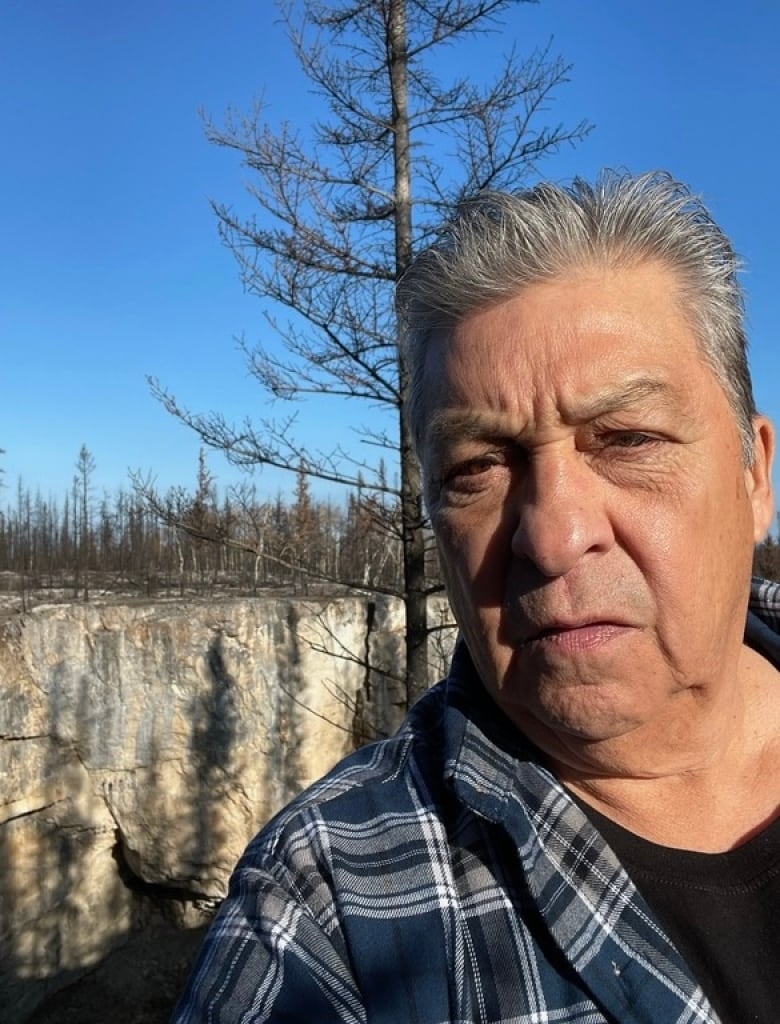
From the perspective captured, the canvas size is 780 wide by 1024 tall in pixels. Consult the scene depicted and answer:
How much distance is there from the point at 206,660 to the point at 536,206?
6.26 metres

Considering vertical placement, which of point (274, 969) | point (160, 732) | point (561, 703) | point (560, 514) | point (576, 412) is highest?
point (576, 412)

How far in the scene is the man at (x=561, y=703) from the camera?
0.86m

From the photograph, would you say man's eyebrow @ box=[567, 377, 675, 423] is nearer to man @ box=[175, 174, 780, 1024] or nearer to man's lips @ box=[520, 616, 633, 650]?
man @ box=[175, 174, 780, 1024]

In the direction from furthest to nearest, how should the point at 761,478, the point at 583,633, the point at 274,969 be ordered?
the point at 761,478 → the point at 583,633 → the point at 274,969

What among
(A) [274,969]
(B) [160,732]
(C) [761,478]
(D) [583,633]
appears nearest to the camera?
(A) [274,969]

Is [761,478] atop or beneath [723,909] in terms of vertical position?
atop

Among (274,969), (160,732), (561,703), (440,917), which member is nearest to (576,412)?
(561,703)

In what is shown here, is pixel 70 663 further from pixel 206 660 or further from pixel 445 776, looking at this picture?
pixel 445 776

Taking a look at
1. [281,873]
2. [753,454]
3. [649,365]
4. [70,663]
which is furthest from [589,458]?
[70,663]

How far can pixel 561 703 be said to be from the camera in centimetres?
97

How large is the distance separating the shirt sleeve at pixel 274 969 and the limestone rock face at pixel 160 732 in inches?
226

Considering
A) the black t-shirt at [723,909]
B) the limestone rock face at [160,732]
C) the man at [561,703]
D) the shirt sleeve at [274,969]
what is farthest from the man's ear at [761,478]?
the limestone rock face at [160,732]

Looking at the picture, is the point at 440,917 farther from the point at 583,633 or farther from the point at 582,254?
the point at 582,254

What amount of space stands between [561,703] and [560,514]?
227 mm
